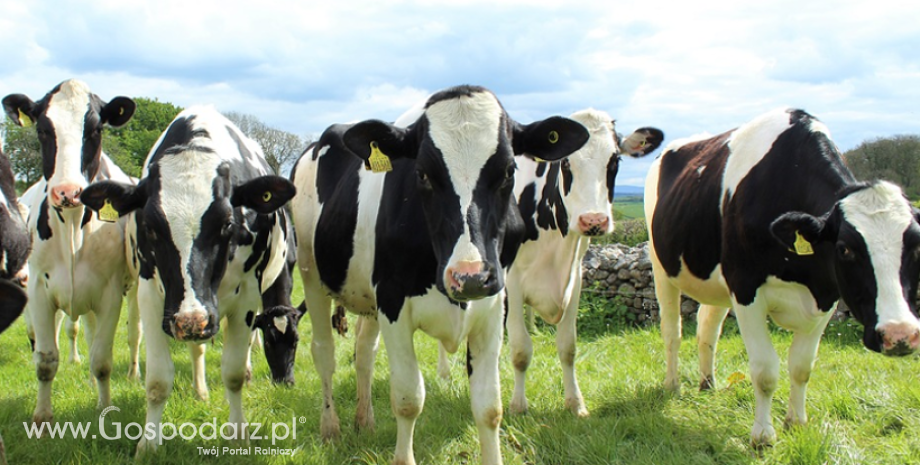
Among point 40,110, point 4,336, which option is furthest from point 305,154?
point 4,336

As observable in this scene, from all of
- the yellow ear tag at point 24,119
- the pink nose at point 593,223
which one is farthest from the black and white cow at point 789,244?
the yellow ear tag at point 24,119

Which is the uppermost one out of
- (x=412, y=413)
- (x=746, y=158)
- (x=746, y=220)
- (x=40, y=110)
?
(x=40, y=110)

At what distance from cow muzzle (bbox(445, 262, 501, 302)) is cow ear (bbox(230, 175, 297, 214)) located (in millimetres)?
1603

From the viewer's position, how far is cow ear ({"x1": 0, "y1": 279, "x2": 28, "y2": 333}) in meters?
2.96

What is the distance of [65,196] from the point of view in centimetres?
491

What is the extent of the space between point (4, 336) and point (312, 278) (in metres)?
7.53

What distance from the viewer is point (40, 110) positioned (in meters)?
5.68

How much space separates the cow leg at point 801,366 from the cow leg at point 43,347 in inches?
226

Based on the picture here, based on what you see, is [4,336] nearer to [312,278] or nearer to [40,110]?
[40,110]

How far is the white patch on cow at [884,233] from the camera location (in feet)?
13.8

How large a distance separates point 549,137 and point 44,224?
13.5ft

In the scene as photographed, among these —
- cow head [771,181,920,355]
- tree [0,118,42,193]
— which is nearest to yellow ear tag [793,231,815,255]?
cow head [771,181,920,355]

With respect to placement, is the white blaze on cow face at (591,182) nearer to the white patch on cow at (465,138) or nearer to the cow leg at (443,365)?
the white patch on cow at (465,138)

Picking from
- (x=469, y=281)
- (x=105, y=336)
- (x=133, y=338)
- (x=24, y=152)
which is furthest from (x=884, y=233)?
(x=24, y=152)
